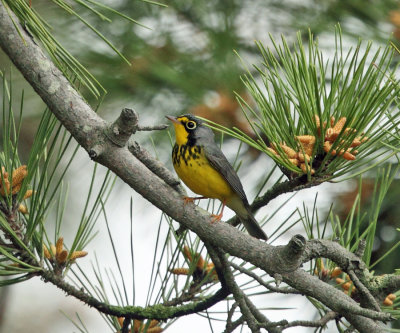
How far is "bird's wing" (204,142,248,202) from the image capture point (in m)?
2.55

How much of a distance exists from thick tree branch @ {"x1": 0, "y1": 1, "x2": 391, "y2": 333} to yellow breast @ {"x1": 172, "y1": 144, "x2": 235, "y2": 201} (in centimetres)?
107

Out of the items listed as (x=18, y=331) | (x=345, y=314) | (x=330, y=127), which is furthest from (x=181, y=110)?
(x=18, y=331)

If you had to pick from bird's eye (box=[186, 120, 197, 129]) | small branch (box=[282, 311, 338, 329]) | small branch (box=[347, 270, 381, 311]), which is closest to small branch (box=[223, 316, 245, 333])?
small branch (box=[282, 311, 338, 329])

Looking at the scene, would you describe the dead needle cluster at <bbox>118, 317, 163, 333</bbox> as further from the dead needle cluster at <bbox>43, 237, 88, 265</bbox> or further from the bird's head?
the bird's head

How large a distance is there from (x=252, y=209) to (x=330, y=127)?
348mm

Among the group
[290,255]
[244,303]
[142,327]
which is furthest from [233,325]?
[142,327]

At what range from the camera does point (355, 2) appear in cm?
292

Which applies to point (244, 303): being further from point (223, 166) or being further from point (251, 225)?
point (223, 166)

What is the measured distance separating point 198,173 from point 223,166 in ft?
0.37

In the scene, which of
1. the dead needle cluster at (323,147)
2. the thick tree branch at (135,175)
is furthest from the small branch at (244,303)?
the dead needle cluster at (323,147)

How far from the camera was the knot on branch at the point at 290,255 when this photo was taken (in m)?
1.45

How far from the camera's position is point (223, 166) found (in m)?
2.62

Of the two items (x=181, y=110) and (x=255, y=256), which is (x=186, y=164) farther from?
(x=255, y=256)

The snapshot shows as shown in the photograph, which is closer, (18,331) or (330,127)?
(330,127)
